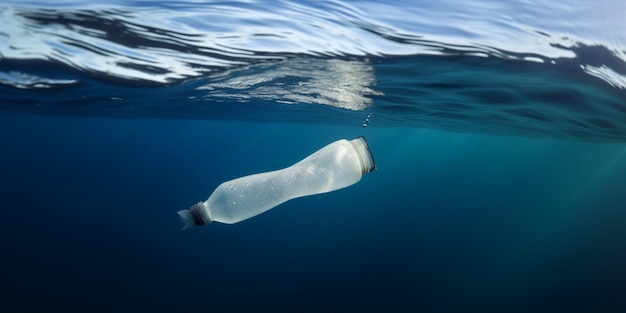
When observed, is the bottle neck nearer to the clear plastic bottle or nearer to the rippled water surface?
the clear plastic bottle

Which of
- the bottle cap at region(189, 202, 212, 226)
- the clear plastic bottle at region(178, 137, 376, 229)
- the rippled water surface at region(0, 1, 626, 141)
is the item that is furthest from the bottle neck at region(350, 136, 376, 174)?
the rippled water surface at region(0, 1, 626, 141)

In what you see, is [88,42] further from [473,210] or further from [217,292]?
[473,210]

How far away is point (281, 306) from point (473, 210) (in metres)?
94.6

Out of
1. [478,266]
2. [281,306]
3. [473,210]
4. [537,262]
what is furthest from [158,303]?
[473,210]

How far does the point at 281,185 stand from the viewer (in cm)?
403

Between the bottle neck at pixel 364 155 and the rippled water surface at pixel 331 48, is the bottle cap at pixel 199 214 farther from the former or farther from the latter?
the rippled water surface at pixel 331 48

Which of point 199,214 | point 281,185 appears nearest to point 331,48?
point 281,185

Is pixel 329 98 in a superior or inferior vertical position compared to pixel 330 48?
inferior

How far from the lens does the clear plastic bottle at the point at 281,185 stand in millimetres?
3896

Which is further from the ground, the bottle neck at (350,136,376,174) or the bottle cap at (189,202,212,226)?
the bottle neck at (350,136,376,174)

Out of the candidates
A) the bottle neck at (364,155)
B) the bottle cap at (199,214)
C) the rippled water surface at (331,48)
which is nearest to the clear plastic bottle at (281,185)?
the bottle neck at (364,155)

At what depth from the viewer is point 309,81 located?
9578 mm

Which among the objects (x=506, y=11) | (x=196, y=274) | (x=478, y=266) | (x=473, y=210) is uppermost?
(x=506, y=11)

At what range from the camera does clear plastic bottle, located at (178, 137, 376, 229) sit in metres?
3.90
